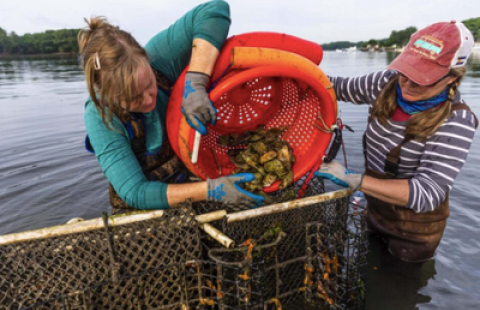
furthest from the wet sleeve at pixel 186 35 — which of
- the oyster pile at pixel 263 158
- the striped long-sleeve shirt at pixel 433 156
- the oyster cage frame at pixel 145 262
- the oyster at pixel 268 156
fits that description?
the striped long-sleeve shirt at pixel 433 156

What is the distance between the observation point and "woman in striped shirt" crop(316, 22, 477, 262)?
5.85ft

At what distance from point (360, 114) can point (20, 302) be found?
7568 mm

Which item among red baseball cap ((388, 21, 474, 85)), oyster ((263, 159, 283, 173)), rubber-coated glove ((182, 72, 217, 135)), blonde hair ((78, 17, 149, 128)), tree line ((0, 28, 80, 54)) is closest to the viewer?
blonde hair ((78, 17, 149, 128))

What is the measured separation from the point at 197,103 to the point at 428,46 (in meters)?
1.39

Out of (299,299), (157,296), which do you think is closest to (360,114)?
(299,299)

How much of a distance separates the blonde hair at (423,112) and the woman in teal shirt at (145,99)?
1068 mm

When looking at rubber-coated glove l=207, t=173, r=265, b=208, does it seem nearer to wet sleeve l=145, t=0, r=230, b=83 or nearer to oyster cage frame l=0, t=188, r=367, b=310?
oyster cage frame l=0, t=188, r=367, b=310

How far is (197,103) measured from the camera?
1.63 meters

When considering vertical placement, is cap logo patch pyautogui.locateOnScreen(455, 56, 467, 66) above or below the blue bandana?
above

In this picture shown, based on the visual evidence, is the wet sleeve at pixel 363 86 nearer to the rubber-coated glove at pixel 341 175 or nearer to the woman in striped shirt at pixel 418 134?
the woman in striped shirt at pixel 418 134

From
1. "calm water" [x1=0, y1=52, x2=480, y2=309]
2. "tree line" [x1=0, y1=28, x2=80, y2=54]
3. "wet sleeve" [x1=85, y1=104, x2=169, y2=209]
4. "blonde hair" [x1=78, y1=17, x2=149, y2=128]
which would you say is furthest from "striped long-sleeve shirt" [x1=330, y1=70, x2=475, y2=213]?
"tree line" [x1=0, y1=28, x2=80, y2=54]

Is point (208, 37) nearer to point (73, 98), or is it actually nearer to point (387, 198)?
point (387, 198)

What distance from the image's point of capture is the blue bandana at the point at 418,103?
190cm

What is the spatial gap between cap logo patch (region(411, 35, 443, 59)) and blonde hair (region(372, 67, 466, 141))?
0.16 m
